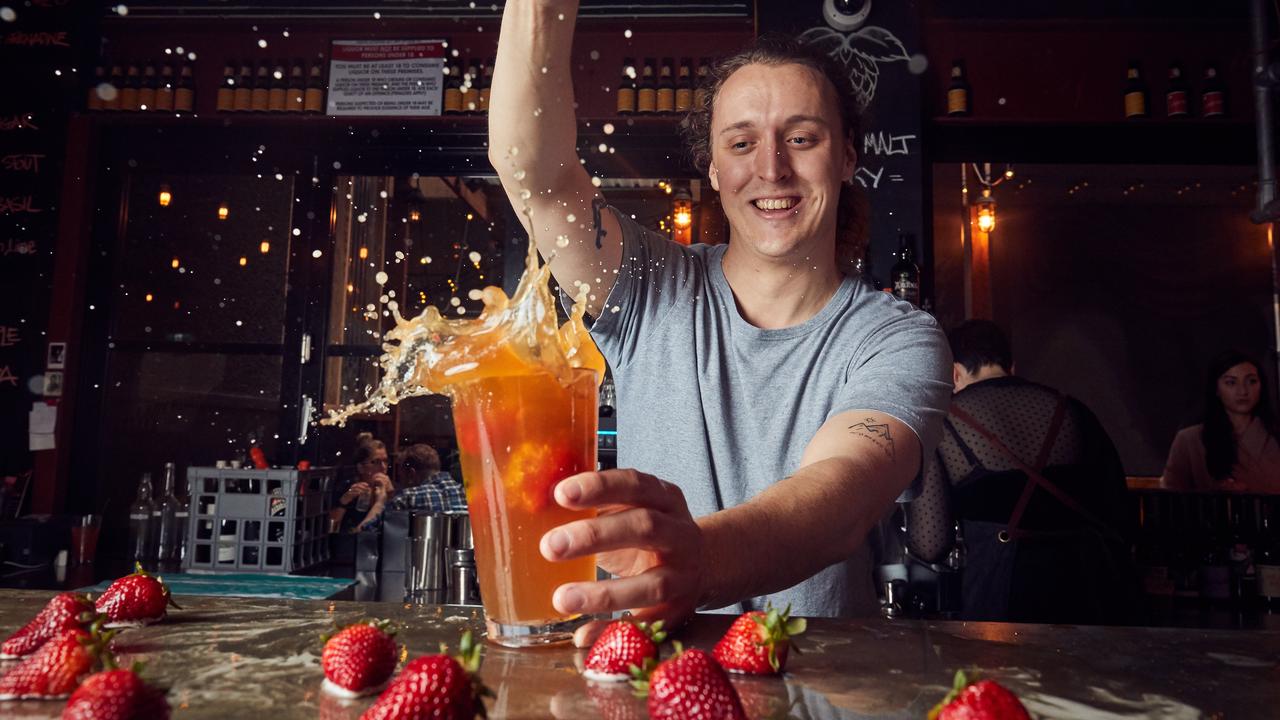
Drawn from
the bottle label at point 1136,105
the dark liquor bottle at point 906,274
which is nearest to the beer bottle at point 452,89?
the dark liquor bottle at point 906,274

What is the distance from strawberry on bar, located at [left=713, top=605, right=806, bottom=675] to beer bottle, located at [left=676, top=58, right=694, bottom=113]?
3283 mm

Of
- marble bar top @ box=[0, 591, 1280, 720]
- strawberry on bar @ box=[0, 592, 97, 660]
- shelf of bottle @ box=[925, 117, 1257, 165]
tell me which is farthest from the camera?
shelf of bottle @ box=[925, 117, 1257, 165]

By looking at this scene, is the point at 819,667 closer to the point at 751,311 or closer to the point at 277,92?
the point at 751,311

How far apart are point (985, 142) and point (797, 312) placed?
9.30 feet

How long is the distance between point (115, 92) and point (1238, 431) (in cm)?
511

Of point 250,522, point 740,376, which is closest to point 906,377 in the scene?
point 740,376

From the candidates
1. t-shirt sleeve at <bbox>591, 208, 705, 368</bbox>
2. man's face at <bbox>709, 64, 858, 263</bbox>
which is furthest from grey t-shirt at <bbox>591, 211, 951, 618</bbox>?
man's face at <bbox>709, 64, 858, 263</bbox>

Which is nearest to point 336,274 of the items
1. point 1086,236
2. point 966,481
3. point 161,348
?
point 161,348

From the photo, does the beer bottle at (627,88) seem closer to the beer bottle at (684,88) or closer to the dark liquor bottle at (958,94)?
the beer bottle at (684,88)

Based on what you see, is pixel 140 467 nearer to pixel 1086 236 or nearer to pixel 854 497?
pixel 854 497

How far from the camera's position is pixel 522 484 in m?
0.81

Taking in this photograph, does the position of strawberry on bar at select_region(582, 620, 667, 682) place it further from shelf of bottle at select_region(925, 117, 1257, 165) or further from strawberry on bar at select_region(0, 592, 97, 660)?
shelf of bottle at select_region(925, 117, 1257, 165)

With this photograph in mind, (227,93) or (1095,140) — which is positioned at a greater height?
(227,93)

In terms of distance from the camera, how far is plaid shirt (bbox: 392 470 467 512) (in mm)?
3119
